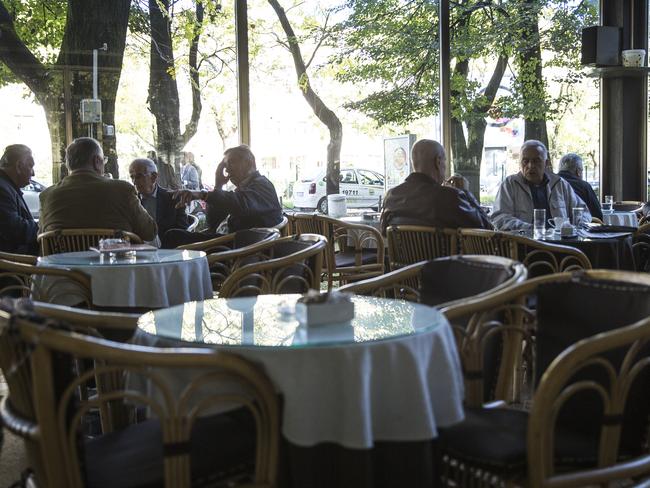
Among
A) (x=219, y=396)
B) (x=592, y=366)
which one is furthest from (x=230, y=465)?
(x=592, y=366)

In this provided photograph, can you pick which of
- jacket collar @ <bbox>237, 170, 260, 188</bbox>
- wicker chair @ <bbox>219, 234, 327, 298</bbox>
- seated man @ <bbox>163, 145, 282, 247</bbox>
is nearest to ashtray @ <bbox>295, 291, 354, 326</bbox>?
wicker chair @ <bbox>219, 234, 327, 298</bbox>

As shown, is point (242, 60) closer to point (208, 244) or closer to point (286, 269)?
point (208, 244)

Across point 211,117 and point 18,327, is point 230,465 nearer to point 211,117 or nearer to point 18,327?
point 18,327

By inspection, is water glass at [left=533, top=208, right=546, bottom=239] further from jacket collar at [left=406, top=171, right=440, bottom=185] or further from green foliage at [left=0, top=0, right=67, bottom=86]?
green foliage at [left=0, top=0, right=67, bottom=86]

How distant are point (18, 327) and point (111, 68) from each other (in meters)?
5.56

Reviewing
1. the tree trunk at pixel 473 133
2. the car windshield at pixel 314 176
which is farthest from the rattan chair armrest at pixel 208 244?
the tree trunk at pixel 473 133

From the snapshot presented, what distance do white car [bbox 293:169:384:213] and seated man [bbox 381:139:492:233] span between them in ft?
9.91

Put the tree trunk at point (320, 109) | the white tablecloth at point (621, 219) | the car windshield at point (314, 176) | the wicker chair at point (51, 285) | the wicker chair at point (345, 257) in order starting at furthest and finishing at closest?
the car windshield at point (314, 176) < the tree trunk at point (320, 109) < the white tablecloth at point (621, 219) < the wicker chair at point (345, 257) < the wicker chair at point (51, 285)

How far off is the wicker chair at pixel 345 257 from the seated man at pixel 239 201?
770 mm

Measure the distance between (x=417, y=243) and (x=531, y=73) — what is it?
16.5ft

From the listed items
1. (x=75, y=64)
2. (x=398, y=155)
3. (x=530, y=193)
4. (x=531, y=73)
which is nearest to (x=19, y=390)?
(x=530, y=193)

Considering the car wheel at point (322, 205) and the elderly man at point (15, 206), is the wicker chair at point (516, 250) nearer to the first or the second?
the elderly man at point (15, 206)

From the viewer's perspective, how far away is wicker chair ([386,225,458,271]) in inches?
187

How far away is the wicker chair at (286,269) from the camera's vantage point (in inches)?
144
